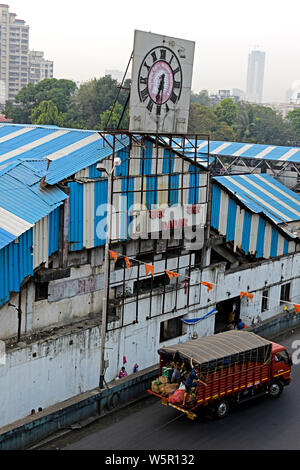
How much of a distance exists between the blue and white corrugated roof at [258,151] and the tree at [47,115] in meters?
41.7

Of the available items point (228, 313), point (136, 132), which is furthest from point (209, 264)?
point (136, 132)

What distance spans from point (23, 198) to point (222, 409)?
11163mm

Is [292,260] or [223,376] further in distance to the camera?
[292,260]

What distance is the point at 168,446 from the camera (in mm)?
19375

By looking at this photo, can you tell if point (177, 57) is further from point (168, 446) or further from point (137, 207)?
point (168, 446)

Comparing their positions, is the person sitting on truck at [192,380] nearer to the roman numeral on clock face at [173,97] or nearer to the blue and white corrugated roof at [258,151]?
the roman numeral on clock face at [173,97]

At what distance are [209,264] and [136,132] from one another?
9.16 meters

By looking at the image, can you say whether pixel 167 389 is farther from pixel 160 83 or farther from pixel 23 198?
pixel 160 83

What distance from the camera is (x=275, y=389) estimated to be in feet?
77.7

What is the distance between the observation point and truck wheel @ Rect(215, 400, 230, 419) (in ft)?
69.9

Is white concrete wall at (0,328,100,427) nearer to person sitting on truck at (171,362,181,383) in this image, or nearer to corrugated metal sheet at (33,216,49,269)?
corrugated metal sheet at (33,216,49,269)

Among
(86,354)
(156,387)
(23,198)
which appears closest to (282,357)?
(156,387)

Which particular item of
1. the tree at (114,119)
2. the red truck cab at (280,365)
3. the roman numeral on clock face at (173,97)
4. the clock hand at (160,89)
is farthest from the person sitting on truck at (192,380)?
the tree at (114,119)

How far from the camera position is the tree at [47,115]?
88.4 m
